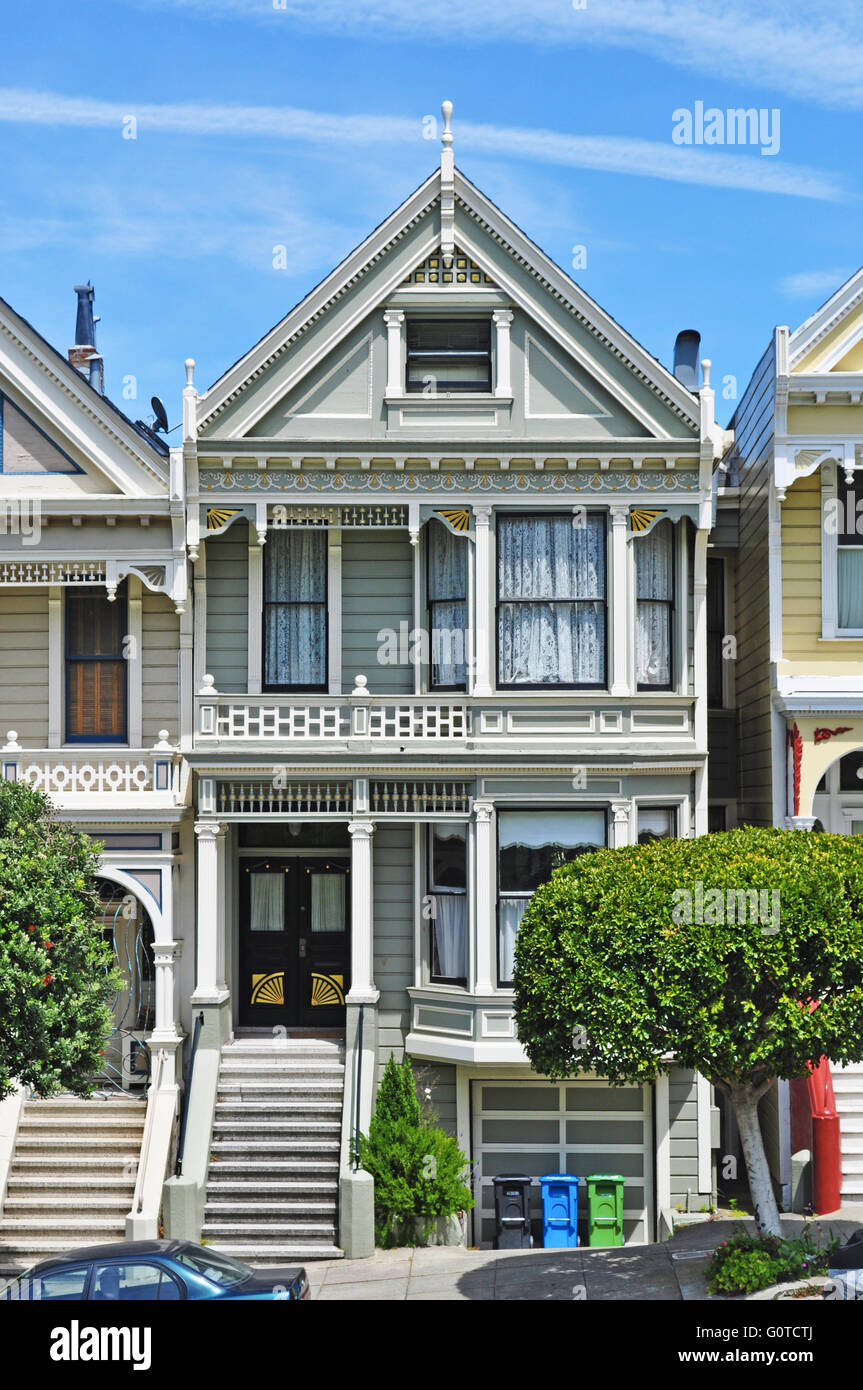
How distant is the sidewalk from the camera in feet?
49.6

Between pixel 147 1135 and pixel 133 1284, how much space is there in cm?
575

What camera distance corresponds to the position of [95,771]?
19797mm

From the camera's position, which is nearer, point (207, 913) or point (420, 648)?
point (207, 913)

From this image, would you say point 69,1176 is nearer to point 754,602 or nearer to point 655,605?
point 655,605

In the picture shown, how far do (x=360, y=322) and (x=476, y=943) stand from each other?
843 cm

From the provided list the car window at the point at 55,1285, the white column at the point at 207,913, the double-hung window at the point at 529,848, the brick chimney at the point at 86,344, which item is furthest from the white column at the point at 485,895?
the brick chimney at the point at 86,344

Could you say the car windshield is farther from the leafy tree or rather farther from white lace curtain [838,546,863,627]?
white lace curtain [838,546,863,627]

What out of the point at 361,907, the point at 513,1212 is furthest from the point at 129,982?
the point at 513,1212

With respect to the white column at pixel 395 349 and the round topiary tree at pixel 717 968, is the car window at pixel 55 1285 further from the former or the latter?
the white column at pixel 395 349

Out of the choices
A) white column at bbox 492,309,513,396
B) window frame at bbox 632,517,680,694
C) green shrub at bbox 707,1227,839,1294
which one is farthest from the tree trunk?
white column at bbox 492,309,513,396

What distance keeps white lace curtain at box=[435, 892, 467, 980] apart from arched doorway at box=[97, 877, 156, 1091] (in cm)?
396

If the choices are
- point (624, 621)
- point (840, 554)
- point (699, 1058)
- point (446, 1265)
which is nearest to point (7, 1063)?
point (446, 1265)

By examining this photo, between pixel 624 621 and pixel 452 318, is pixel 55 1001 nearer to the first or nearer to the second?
pixel 624 621

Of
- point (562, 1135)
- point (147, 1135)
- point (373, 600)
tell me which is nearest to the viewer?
point (147, 1135)
